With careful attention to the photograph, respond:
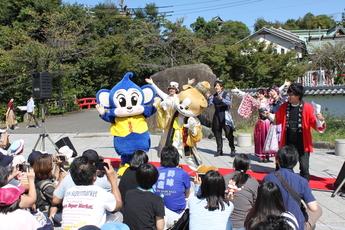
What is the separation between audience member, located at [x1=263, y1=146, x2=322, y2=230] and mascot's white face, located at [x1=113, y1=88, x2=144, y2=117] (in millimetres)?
3327

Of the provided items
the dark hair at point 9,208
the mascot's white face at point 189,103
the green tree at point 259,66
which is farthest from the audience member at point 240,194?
the green tree at point 259,66

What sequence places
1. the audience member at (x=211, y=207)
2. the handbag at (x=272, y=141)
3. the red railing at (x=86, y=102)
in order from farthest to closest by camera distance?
the red railing at (x=86, y=102)
the handbag at (x=272, y=141)
the audience member at (x=211, y=207)

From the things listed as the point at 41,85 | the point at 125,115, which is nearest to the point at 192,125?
the point at 125,115

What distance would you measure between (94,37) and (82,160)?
26949 millimetres

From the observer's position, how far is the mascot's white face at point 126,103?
646cm

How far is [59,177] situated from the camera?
491 centimetres

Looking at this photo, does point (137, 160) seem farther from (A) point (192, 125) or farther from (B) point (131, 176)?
Result: (A) point (192, 125)

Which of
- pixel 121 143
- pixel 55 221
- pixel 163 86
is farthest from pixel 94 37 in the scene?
pixel 55 221

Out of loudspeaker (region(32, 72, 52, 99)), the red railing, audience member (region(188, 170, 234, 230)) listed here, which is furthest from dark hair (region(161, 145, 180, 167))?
the red railing

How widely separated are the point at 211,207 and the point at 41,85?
6.52m

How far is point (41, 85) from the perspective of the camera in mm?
8352

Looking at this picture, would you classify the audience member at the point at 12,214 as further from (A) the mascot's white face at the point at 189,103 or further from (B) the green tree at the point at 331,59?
(B) the green tree at the point at 331,59

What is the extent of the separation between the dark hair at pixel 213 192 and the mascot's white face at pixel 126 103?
351 cm

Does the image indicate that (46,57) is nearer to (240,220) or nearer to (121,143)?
(121,143)
